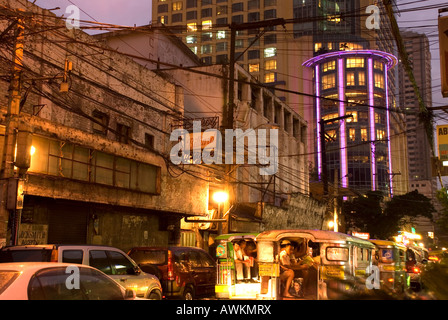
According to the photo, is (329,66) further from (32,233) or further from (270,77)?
(32,233)

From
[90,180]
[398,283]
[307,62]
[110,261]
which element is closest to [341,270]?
[110,261]

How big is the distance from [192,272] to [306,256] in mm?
4570

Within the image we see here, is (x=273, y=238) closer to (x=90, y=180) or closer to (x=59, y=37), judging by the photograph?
(x=90, y=180)

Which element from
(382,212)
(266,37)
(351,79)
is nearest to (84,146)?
(382,212)

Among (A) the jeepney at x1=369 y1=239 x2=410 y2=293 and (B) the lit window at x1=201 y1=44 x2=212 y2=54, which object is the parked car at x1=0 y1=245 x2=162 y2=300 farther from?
(B) the lit window at x1=201 y1=44 x2=212 y2=54

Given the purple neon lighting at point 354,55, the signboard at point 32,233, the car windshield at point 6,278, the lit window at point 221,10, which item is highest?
the lit window at point 221,10

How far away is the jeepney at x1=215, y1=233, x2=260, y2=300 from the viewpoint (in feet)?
38.1

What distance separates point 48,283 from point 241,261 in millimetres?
6510

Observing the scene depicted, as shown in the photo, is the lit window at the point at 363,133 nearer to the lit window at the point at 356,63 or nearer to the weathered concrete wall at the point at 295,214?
the lit window at the point at 356,63

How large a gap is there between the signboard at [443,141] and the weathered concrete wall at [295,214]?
1970cm

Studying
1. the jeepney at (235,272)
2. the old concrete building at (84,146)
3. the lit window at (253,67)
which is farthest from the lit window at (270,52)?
the jeepney at (235,272)

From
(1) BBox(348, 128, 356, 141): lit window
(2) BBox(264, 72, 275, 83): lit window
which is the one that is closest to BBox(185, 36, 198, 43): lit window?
(2) BBox(264, 72, 275, 83): lit window

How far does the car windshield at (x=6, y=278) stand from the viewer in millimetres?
5949

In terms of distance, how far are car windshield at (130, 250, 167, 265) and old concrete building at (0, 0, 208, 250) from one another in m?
3.76
